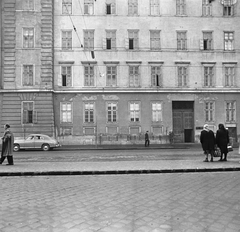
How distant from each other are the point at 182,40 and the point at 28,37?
54.9 feet

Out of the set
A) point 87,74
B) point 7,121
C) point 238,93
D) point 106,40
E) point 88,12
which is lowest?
point 7,121

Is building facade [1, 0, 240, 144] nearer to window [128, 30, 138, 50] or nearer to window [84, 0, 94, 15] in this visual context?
window [84, 0, 94, 15]

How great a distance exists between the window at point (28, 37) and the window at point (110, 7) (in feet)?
27.8

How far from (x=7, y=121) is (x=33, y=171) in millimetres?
23417

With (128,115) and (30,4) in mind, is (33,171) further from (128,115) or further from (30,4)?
(30,4)

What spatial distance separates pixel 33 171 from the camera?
12.1 meters

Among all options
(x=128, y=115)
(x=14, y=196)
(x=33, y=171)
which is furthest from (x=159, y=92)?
(x=14, y=196)

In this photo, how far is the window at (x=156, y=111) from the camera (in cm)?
3544

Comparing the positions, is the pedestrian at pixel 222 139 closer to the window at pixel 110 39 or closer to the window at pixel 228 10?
the window at pixel 110 39

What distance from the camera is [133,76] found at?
35.6m

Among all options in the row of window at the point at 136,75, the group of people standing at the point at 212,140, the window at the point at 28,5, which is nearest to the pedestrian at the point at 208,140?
the group of people standing at the point at 212,140

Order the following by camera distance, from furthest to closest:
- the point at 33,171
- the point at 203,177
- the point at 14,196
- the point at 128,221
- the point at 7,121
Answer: the point at 7,121 < the point at 33,171 < the point at 203,177 < the point at 14,196 < the point at 128,221

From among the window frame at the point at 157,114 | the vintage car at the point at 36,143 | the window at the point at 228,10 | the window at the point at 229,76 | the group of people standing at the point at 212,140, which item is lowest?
the vintage car at the point at 36,143

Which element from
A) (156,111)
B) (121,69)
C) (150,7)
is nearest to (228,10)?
(150,7)
